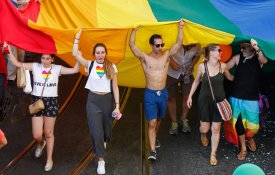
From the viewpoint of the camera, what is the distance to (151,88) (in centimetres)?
671

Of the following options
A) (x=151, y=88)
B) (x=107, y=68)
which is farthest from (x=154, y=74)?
(x=107, y=68)

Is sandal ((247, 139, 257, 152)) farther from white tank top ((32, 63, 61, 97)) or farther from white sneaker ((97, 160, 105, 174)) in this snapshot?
white tank top ((32, 63, 61, 97))

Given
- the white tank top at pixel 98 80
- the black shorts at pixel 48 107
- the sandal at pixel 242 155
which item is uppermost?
the white tank top at pixel 98 80

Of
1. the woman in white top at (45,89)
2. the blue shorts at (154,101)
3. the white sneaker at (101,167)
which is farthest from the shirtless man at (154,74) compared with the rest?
the woman in white top at (45,89)

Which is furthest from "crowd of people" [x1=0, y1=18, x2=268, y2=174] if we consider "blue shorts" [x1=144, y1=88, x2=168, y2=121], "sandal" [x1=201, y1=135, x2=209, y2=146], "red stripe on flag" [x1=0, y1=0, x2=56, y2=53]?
"sandal" [x1=201, y1=135, x2=209, y2=146]

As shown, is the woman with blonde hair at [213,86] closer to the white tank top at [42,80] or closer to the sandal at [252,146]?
the sandal at [252,146]

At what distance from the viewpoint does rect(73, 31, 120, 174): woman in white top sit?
20.6 feet

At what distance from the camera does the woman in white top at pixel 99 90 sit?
6270 mm

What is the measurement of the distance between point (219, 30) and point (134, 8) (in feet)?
4.83

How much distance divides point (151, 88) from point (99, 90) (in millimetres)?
889

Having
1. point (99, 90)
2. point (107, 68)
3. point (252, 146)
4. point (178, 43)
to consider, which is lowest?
point (252, 146)

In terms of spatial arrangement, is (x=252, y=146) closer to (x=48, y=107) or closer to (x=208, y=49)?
(x=208, y=49)

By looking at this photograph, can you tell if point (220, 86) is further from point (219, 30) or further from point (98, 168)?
point (98, 168)

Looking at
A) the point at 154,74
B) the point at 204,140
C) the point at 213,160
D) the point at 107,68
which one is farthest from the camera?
the point at 204,140
